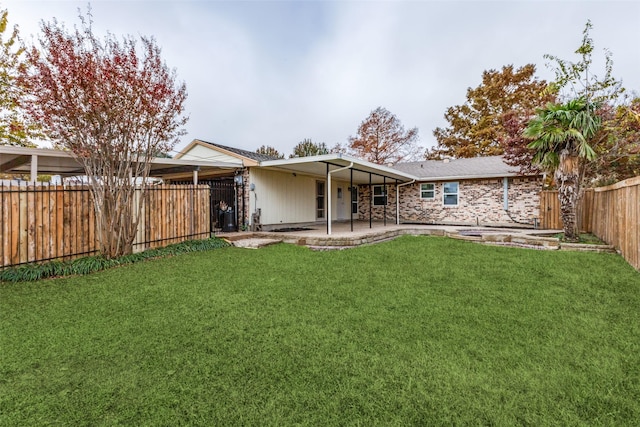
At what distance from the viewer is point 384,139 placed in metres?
24.3

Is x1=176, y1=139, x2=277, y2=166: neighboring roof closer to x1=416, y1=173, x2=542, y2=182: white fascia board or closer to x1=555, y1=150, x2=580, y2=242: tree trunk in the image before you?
x1=416, y1=173, x2=542, y2=182: white fascia board

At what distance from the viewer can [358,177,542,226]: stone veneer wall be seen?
1159 centimetres

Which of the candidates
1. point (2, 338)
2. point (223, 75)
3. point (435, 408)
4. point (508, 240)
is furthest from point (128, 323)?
point (223, 75)

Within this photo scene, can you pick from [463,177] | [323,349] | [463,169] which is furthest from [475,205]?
[323,349]

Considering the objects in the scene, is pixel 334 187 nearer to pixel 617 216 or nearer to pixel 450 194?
pixel 450 194

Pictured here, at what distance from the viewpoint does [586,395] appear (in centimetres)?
196

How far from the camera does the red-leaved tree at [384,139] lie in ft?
79.0

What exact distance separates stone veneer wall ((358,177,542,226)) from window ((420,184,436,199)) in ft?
0.45

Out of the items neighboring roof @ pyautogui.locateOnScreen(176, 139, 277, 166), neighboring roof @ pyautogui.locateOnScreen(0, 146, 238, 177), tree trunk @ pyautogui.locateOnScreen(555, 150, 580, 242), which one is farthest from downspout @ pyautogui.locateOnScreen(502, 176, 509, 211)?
neighboring roof @ pyautogui.locateOnScreen(0, 146, 238, 177)

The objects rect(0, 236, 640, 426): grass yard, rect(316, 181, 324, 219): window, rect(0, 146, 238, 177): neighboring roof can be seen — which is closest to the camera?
rect(0, 236, 640, 426): grass yard

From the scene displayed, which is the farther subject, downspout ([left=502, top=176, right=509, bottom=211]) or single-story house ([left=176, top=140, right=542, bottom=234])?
downspout ([left=502, top=176, right=509, bottom=211])

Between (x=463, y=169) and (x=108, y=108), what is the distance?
13.5 meters

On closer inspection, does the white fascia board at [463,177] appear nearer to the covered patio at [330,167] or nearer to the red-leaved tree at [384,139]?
the covered patio at [330,167]

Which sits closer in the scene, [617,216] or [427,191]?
[617,216]
